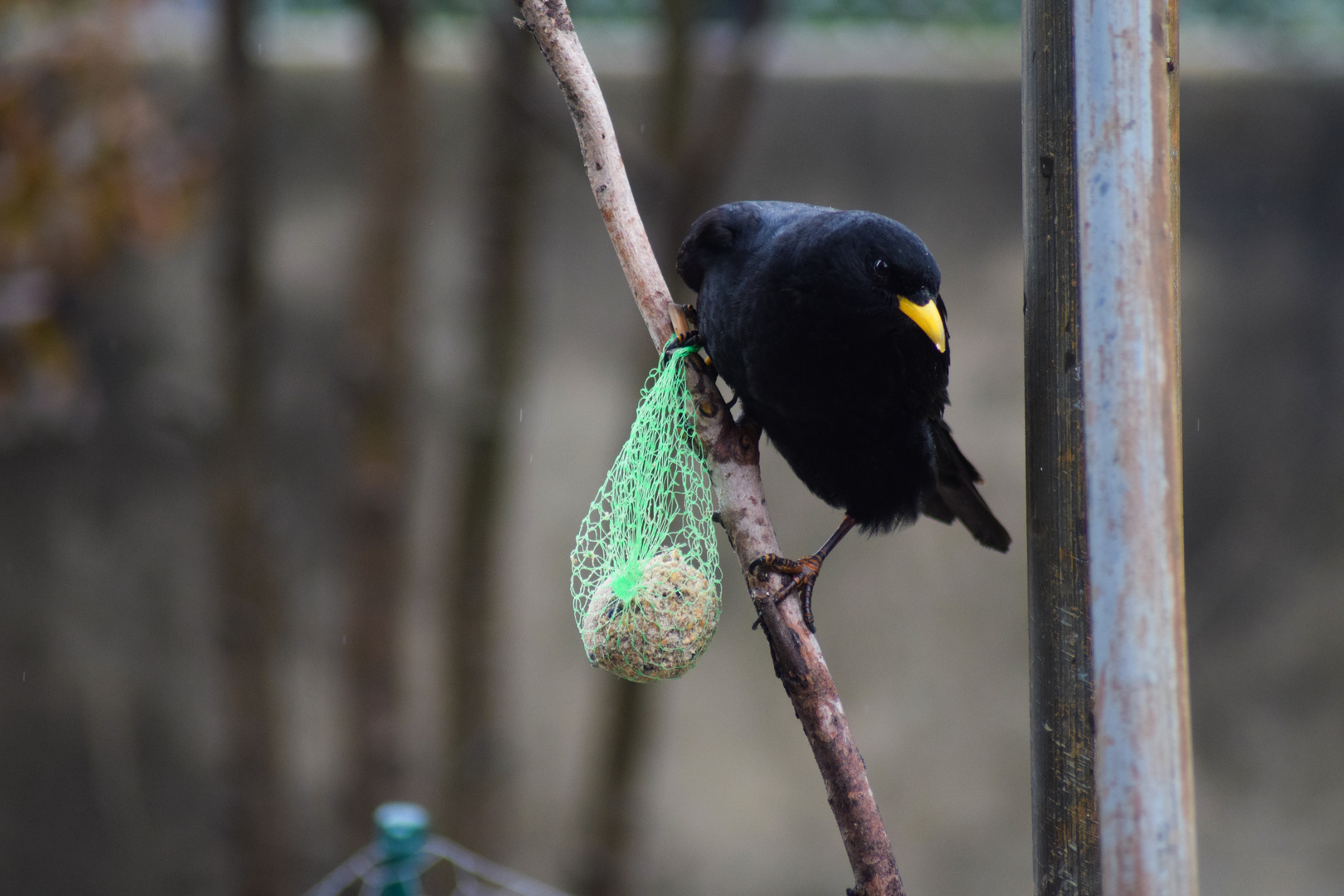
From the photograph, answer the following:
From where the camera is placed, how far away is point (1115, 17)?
3.11ft

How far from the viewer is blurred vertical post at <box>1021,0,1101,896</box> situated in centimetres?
98

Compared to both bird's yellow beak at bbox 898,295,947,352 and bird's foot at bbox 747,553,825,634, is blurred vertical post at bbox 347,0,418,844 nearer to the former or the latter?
bird's foot at bbox 747,553,825,634

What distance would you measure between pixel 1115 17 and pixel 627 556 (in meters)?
0.97

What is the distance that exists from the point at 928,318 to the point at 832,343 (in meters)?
0.15

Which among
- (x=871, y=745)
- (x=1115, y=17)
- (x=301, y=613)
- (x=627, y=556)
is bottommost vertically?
(x=871, y=745)

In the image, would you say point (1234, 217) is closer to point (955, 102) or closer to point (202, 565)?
point (955, 102)

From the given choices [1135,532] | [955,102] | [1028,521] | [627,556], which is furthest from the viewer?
[955,102]

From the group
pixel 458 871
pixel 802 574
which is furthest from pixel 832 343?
pixel 458 871

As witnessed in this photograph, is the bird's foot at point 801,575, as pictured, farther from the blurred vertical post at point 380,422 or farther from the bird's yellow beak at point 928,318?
the blurred vertical post at point 380,422

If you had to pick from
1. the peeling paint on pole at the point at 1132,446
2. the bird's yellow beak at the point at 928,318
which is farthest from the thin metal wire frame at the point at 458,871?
the peeling paint on pole at the point at 1132,446

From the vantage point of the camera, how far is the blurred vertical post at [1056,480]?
38.7 inches

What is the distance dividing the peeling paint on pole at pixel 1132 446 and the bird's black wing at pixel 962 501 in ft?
3.32

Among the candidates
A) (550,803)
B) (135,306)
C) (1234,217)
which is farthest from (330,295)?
(1234,217)

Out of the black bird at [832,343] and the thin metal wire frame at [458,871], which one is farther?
the thin metal wire frame at [458,871]
